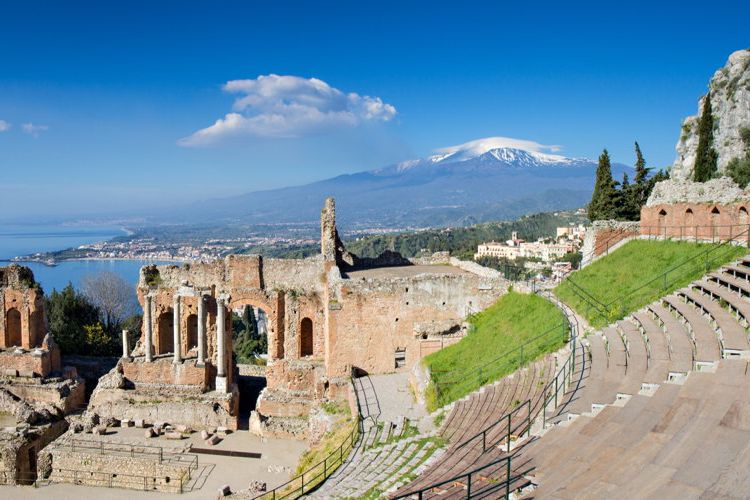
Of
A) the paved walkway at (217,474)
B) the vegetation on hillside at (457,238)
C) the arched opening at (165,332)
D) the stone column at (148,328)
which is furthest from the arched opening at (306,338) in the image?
the vegetation on hillside at (457,238)

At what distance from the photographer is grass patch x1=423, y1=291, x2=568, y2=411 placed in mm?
18453

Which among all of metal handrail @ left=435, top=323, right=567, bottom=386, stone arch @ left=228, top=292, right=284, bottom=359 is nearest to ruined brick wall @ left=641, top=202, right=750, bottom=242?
metal handrail @ left=435, top=323, right=567, bottom=386

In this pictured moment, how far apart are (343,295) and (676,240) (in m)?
13.2

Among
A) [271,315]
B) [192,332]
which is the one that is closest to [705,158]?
[271,315]

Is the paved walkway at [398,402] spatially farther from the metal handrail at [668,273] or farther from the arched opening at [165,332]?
the arched opening at [165,332]

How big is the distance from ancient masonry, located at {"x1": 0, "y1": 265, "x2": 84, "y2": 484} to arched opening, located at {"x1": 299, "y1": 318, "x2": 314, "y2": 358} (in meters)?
11.5

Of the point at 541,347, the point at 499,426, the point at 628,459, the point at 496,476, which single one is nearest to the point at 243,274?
the point at 541,347

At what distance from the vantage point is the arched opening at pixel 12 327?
33500 millimetres

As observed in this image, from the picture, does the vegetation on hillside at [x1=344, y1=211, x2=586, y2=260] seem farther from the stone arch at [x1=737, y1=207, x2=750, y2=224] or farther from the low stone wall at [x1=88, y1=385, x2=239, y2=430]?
the stone arch at [x1=737, y1=207, x2=750, y2=224]

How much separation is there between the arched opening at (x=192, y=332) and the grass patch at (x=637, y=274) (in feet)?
60.2

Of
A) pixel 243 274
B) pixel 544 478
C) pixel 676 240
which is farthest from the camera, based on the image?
pixel 243 274

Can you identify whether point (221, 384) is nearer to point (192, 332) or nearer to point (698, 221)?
point (192, 332)

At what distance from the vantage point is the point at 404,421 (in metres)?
18.7

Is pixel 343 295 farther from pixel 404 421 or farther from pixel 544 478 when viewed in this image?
pixel 544 478
